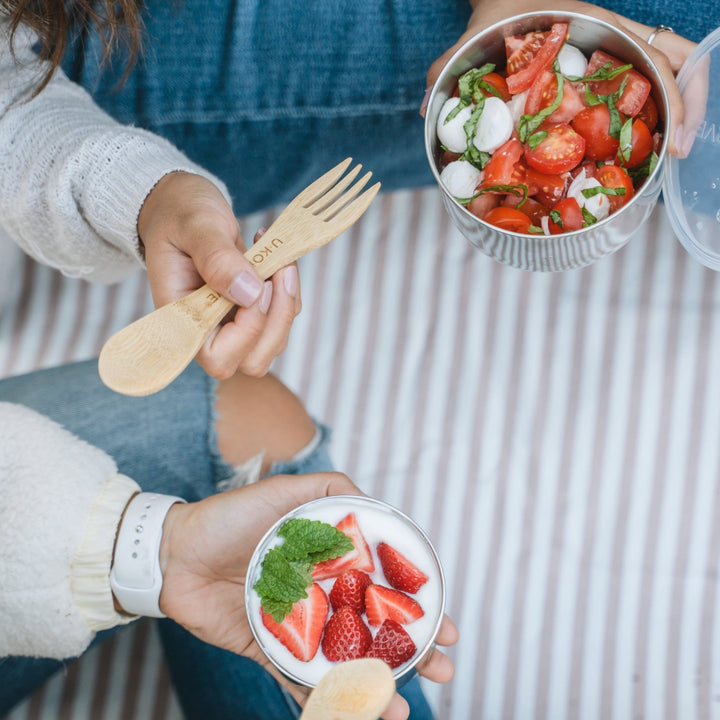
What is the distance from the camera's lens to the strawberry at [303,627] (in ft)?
2.32

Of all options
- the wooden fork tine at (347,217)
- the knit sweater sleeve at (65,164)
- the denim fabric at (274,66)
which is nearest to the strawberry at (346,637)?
the wooden fork tine at (347,217)

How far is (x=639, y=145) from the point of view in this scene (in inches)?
27.6

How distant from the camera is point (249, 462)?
952 millimetres

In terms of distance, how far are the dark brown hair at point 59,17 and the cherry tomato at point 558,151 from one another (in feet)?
1.53

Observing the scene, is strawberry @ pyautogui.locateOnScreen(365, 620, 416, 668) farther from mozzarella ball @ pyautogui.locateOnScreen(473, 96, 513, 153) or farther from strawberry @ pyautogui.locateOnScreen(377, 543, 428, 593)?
mozzarella ball @ pyautogui.locateOnScreen(473, 96, 513, 153)

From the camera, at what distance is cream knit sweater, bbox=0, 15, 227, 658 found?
77 cm

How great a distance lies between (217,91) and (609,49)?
1.68ft

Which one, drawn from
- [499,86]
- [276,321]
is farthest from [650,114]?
[276,321]

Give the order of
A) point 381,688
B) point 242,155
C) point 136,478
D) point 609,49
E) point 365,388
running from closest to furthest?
point 381,688, point 609,49, point 136,478, point 242,155, point 365,388

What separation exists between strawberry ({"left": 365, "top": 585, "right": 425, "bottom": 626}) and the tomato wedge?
1.33ft

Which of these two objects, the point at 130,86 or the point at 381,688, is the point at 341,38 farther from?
the point at 381,688

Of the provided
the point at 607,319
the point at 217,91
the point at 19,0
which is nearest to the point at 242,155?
the point at 217,91

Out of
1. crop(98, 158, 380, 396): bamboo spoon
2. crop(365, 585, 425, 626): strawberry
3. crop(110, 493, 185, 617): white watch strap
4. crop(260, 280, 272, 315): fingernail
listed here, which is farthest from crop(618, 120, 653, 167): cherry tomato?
crop(110, 493, 185, 617): white watch strap

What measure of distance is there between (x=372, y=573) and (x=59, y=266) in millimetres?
557
